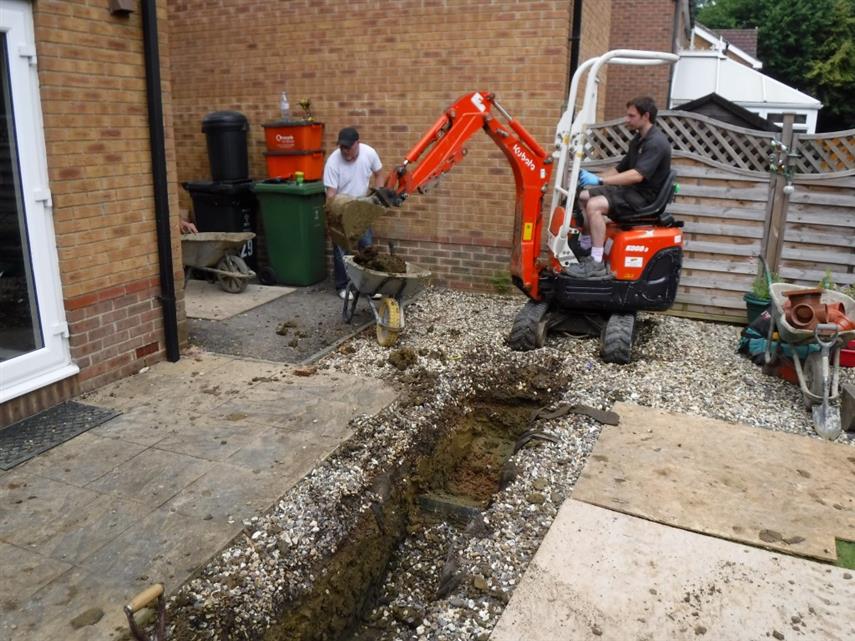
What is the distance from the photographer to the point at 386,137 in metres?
8.43

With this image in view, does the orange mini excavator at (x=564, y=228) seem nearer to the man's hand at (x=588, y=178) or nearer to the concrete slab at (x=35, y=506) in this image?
the man's hand at (x=588, y=178)

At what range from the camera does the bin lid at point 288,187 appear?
26.7 feet

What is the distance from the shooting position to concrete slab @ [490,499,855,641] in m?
2.96

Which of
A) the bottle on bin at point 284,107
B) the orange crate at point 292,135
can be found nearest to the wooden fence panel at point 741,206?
the orange crate at point 292,135

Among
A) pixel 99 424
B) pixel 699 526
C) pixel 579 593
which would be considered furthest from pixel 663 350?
pixel 99 424

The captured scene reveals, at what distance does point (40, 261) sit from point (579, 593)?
3.84m

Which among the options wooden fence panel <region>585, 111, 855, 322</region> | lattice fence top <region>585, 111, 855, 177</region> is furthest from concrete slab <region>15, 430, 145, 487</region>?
wooden fence panel <region>585, 111, 855, 322</region>

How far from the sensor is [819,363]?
507cm

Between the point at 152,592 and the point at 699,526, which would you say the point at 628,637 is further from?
the point at 152,592

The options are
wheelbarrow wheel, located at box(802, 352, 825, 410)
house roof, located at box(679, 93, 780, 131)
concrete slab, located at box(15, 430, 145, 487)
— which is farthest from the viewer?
house roof, located at box(679, 93, 780, 131)

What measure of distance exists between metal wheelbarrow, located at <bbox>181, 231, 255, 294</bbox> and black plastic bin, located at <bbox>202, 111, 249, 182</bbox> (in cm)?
91

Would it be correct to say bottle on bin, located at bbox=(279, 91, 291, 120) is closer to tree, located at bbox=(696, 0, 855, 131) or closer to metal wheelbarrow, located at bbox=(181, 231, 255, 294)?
metal wheelbarrow, located at bbox=(181, 231, 255, 294)

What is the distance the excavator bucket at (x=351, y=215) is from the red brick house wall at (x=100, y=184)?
1502 millimetres

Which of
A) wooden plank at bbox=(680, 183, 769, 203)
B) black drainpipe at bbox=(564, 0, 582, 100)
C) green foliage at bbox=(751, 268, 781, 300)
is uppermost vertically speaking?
black drainpipe at bbox=(564, 0, 582, 100)
